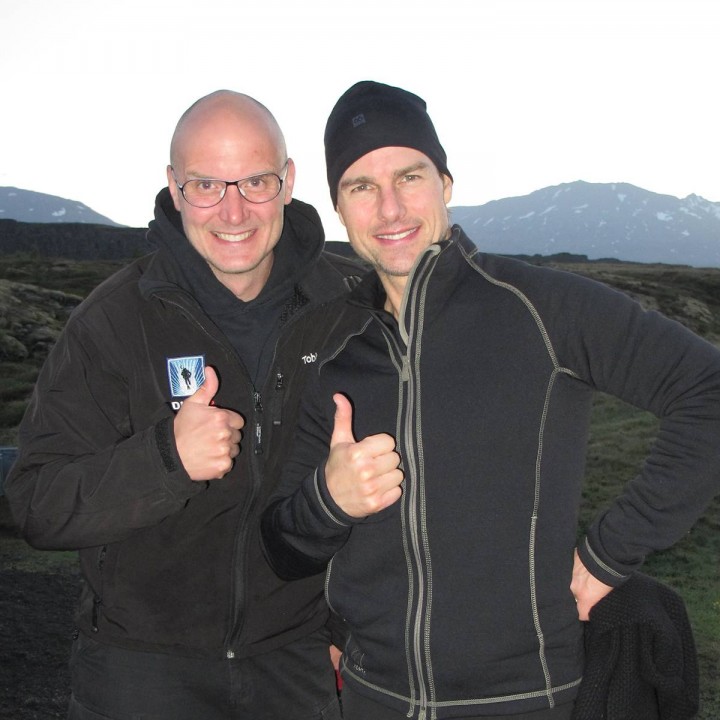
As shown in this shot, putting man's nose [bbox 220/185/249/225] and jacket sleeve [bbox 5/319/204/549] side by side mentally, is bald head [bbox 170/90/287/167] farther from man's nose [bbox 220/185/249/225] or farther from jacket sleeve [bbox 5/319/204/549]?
jacket sleeve [bbox 5/319/204/549]

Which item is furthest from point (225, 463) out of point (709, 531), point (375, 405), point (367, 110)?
point (709, 531)

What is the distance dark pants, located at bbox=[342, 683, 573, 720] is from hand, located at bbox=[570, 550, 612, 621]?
384mm

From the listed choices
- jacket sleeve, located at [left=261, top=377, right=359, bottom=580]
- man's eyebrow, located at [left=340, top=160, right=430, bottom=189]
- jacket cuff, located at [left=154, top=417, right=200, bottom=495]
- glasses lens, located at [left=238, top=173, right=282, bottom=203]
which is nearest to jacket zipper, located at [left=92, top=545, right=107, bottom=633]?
jacket cuff, located at [left=154, top=417, right=200, bottom=495]

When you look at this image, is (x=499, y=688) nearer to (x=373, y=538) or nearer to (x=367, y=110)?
(x=373, y=538)

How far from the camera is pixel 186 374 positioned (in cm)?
379

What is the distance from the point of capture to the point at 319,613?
420 cm

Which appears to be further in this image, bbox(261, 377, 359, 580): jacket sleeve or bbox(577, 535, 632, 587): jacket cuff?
bbox(261, 377, 359, 580): jacket sleeve

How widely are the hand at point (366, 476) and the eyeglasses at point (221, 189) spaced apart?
1.52m

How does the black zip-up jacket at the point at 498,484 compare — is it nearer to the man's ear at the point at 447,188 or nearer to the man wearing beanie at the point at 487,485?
the man wearing beanie at the point at 487,485

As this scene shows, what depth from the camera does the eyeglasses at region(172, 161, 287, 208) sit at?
155 inches

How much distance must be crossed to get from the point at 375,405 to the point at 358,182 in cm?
110

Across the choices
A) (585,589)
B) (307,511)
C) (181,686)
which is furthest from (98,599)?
(585,589)

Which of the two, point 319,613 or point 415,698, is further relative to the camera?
point 319,613

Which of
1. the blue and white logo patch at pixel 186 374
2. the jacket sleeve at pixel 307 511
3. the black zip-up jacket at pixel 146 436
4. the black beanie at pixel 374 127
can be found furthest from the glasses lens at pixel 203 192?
the jacket sleeve at pixel 307 511
